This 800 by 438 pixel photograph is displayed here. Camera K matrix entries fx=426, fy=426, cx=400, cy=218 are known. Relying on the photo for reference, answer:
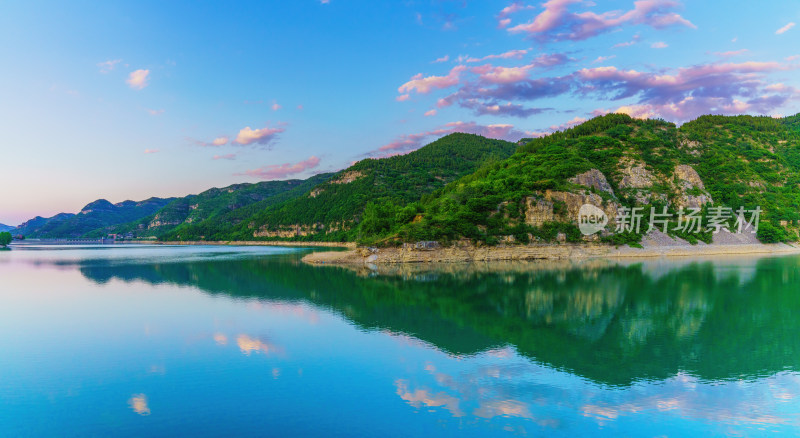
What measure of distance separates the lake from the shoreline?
23.8m

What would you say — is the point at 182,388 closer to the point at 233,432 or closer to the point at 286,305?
the point at 233,432

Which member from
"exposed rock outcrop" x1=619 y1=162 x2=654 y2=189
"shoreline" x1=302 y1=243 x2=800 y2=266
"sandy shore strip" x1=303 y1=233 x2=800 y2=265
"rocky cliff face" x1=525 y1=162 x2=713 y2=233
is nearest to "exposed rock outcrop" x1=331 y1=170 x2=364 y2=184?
"sandy shore strip" x1=303 y1=233 x2=800 y2=265

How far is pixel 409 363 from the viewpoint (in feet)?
→ 50.1

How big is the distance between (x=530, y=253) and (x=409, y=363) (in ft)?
156

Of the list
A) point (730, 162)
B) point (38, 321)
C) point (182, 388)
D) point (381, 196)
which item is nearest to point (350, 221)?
point (381, 196)

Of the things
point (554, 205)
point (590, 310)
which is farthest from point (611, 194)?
point (590, 310)

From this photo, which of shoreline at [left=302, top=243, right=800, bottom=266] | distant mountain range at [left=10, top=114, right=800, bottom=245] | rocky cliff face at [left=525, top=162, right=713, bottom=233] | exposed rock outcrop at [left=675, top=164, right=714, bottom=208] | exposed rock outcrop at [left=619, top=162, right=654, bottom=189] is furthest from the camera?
exposed rock outcrop at [left=619, top=162, right=654, bottom=189]

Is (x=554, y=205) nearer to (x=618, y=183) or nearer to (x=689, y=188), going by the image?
(x=618, y=183)

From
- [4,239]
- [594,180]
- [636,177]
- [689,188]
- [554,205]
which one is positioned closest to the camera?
[554,205]

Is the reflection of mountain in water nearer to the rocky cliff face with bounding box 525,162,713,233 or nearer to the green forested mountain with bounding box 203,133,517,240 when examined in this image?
the rocky cliff face with bounding box 525,162,713,233

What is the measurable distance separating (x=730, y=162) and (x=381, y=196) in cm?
7886

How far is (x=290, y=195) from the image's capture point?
196250 millimetres

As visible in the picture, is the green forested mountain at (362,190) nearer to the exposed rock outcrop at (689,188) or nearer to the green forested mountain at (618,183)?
the green forested mountain at (618,183)

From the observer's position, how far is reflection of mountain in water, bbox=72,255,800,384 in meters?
15.5
